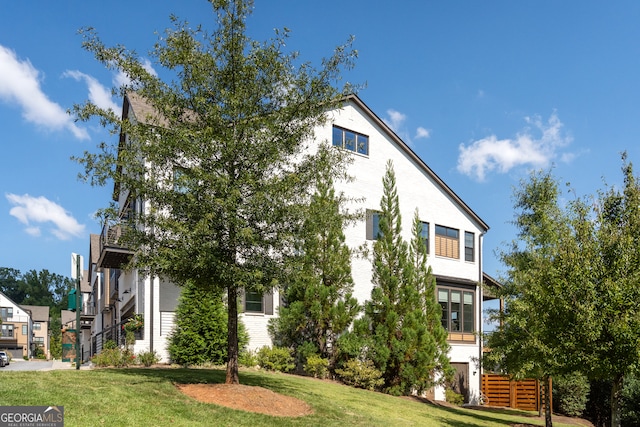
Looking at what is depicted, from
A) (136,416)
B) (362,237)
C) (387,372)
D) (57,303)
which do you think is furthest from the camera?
(57,303)

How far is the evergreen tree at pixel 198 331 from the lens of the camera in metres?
20.3

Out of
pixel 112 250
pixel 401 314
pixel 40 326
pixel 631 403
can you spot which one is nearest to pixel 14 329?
pixel 40 326

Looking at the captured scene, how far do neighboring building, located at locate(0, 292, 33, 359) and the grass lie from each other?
82.0 metres

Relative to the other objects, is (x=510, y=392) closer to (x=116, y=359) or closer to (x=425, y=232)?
(x=425, y=232)

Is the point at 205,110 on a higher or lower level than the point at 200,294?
higher

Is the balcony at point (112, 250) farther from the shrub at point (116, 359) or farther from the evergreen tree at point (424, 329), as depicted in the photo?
the evergreen tree at point (424, 329)

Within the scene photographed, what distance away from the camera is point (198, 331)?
67.3 ft

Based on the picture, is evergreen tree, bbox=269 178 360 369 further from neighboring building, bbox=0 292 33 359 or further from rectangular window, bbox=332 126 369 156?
neighboring building, bbox=0 292 33 359

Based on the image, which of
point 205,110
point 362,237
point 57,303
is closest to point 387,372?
point 362,237

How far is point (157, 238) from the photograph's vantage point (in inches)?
576

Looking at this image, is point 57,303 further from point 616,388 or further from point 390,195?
point 616,388

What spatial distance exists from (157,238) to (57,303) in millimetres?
161578

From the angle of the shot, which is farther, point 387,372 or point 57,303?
point 57,303

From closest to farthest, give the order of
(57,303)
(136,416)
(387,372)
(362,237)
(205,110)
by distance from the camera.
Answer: (136,416) < (205,110) < (387,372) < (362,237) < (57,303)
